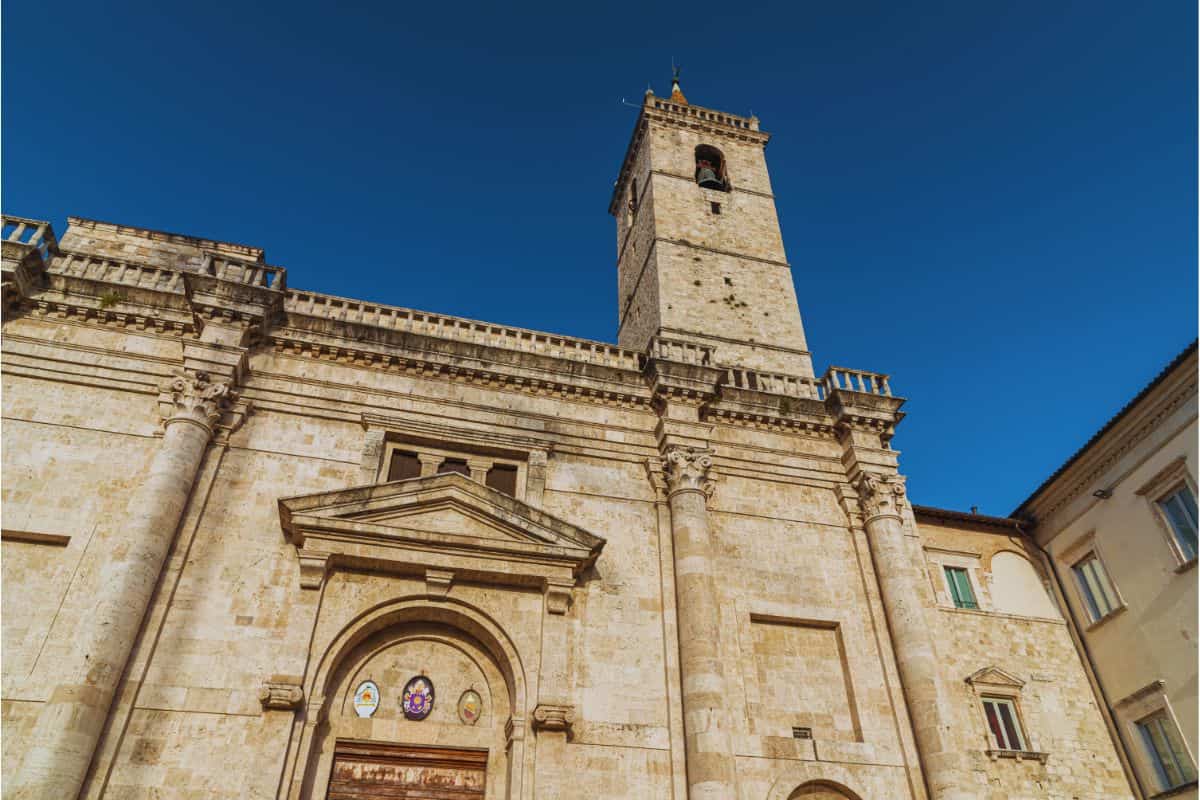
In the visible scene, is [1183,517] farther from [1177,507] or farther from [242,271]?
[242,271]

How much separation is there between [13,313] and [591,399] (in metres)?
11.5

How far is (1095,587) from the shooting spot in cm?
1952

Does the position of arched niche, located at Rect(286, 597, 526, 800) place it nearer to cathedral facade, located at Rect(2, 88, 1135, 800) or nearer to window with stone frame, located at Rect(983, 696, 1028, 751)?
cathedral facade, located at Rect(2, 88, 1135, 800)

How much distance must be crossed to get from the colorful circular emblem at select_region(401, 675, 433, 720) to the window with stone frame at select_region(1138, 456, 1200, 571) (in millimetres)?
15725

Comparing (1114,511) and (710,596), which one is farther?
(1114,511)

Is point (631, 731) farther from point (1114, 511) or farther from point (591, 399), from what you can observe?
point (1114, 511)

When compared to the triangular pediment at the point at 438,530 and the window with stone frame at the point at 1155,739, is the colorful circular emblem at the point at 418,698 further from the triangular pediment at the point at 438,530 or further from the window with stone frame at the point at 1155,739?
the window with stone frame at the point at 1155,739

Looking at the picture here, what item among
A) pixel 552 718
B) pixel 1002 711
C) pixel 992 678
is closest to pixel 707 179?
pixel 992 678

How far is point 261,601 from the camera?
43.8 ft

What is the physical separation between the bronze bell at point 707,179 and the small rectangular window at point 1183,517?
18114mm

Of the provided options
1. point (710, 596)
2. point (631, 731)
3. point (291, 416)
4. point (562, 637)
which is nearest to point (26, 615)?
point (291, 416)

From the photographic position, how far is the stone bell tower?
2534 centimetres

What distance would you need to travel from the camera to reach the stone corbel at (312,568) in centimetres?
1365

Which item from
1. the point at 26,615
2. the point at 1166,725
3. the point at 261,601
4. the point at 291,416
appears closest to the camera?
the point at 26,615
